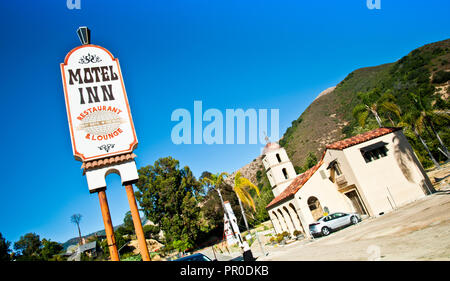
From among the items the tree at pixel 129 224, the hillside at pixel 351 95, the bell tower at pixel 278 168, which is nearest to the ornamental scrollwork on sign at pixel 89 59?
the bell tower at pixel 278 168

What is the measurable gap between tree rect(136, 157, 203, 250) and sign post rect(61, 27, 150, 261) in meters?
35.0

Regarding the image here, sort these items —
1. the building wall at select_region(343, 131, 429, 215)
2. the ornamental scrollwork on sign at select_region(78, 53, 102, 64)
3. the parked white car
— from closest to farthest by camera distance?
the ornamental scrollwork on sign at select_region(78, 53, 102, 64) → the parked white car → the building wall at select_region(343, 131, 429, 215)

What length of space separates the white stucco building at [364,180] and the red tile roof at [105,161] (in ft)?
66.4

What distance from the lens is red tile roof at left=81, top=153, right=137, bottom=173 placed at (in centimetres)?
916

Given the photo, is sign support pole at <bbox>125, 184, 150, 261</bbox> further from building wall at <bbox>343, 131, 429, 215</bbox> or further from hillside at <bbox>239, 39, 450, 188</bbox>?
hillside at <bbox>239, 39, 450, 188</bbox>

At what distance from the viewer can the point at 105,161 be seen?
9.34 metres

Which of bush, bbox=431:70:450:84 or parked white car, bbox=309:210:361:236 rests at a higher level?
bush, bbox=431:70:450:84

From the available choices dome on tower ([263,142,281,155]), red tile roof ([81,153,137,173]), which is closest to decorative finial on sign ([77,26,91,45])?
red tile roof ([81,153,137,173])

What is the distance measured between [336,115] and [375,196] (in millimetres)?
87308

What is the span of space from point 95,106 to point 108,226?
4.73 metres

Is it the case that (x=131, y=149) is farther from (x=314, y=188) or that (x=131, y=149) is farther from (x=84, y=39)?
(x=314, y=188)

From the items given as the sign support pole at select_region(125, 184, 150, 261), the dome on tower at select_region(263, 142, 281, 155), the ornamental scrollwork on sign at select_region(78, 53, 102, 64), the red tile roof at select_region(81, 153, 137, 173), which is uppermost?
the ornamental scrollwork on sign at select_region(78, 53, 102, 64)

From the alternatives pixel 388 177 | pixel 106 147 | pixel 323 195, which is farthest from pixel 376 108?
pixel 106 147
